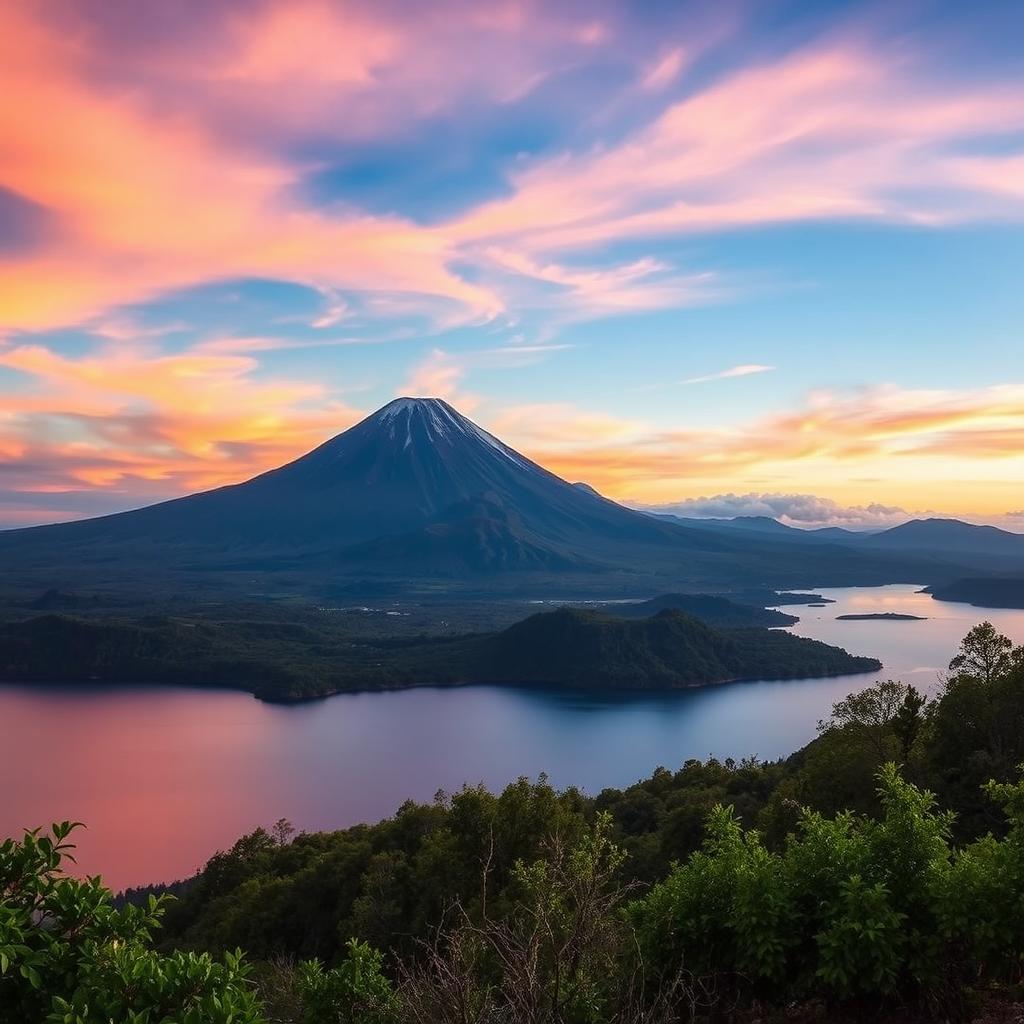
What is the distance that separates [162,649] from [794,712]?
74548 mm

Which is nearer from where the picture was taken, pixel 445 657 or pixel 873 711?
pixel 873 711

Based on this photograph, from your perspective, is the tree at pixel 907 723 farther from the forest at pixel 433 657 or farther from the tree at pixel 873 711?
the forest at pixel 433 657

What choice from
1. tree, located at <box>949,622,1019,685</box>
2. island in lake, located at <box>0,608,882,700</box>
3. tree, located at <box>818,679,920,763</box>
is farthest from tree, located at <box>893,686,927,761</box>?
island in lake, located at <box>0,608,882,700</box>

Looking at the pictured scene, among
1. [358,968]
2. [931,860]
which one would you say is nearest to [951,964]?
[931,860]

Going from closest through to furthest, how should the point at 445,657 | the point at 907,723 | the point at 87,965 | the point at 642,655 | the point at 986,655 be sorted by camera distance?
the point at 87,965
the point at 907,723
the point at 986,655
the point at 642,655
the point at 445,657

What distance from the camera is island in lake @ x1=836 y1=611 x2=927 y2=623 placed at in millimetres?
129750

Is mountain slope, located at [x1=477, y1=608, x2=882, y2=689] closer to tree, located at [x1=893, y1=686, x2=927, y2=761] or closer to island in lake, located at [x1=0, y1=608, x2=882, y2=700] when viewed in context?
island in lake, located at [x1=0, y1=608, x2=882, y2=700]

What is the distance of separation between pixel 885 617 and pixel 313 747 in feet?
330

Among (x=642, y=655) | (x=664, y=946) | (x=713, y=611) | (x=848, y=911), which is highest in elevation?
(x=848, y=911)

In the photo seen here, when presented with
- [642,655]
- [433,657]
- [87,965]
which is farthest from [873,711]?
[433,657]

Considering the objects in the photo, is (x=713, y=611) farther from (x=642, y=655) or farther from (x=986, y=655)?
(x=986, y=655)

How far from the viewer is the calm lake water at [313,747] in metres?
49.6

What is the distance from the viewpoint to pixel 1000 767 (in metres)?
15.3

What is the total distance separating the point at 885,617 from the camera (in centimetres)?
13362
